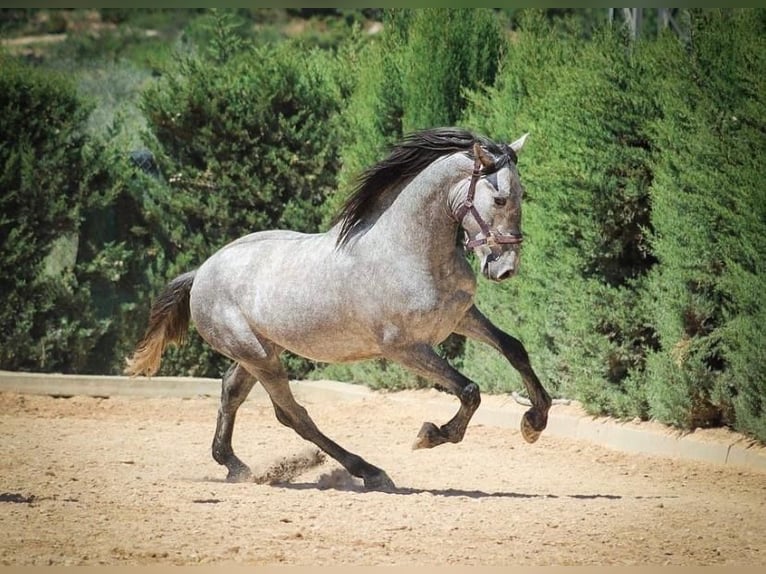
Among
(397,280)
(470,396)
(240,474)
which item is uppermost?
(397,280)

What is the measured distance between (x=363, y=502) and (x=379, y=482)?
799 millimetres

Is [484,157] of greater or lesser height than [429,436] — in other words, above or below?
above

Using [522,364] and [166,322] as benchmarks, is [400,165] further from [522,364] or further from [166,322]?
Result: [166,322]

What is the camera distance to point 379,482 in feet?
28.7

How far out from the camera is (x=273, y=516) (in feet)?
24.6

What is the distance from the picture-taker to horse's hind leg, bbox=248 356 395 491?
888 centimetres

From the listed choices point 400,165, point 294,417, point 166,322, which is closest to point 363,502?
point 294,417

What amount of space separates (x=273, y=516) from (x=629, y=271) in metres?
4.52

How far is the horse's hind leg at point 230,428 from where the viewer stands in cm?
941

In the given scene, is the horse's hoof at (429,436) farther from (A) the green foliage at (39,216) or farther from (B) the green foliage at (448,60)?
(A) the green foliage at (39,216)

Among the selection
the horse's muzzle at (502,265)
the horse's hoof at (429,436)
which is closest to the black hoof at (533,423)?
the horse's hoof at (429,436)

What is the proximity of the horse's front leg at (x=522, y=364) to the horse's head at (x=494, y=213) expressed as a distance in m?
0.49

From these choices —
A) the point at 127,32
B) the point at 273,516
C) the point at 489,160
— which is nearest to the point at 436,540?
the point at 273,516

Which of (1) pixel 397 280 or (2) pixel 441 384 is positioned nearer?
(2) pixel 441 384
